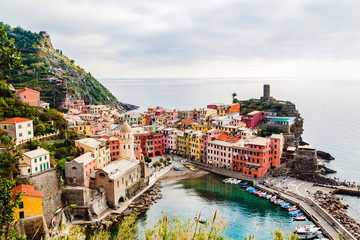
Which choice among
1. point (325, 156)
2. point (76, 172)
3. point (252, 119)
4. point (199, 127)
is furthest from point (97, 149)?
point (325, 156)

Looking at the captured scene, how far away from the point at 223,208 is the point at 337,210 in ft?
47.1

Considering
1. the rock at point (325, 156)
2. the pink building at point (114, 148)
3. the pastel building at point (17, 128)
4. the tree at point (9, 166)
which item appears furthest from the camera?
the rock at point (325, 156)

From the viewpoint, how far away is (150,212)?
36.0 meters

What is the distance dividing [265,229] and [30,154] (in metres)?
28.5

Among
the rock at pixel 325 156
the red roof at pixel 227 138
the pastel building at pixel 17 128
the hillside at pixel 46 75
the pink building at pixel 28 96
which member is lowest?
the rock at pixel 325 156

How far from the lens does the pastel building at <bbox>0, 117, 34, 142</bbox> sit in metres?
35.6

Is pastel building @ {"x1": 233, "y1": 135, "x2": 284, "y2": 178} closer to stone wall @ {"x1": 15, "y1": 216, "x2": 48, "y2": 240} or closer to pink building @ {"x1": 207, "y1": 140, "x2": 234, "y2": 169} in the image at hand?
pink building @ {"x1": 207, "y1": 140, "x2": 234, "y2": 169}

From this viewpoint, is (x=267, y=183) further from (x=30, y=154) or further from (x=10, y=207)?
(x=10, y=207)

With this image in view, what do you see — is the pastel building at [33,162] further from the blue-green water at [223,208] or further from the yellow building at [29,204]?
the blue-green water at [223,208]

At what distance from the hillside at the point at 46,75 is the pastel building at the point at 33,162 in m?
39.2

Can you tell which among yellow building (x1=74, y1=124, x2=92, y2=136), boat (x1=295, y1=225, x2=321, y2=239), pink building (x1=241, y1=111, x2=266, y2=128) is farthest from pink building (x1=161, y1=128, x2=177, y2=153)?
boat (x1=295, y1=225, x2=321, y2=239)

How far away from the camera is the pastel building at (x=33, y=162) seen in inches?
1220

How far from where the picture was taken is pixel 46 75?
87.3 meters

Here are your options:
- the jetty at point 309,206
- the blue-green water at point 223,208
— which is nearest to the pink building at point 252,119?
the jetty at point 309,206
